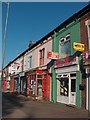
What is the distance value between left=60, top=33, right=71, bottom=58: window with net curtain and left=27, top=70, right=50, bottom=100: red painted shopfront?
10.6 feet

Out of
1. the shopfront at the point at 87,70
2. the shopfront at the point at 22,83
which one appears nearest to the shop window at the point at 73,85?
the shopfront at the point at 87,70

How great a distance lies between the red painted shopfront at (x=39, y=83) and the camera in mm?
24089

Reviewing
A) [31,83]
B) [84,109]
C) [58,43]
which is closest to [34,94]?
[31,83]

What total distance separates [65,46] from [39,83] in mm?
6923

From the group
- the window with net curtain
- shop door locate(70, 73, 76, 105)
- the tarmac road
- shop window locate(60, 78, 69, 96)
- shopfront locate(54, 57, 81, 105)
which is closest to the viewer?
the tarmac road

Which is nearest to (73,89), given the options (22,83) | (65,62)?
(65,62)

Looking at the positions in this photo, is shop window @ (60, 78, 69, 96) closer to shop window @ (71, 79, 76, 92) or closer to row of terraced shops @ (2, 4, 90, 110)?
row of terraced shops @ (2, 4, 90, 110)

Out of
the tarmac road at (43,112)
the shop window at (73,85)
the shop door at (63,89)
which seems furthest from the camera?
the shop door at (63,89)

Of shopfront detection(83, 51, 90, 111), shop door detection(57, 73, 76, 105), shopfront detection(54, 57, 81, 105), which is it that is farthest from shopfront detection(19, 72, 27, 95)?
shopfront detection(83, 51, 90, 111)

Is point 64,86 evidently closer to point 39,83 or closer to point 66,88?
point 66,88

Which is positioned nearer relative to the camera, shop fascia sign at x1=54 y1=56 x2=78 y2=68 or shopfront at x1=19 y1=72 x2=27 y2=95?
shop fascia sign at x1=54 y1=56 x2=78 y2=68

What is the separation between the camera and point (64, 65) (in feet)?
66.0

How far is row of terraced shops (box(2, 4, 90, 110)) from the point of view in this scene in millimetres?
17203

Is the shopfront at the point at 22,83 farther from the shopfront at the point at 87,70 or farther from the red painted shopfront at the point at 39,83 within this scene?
the shopfront at the point at 87,70
